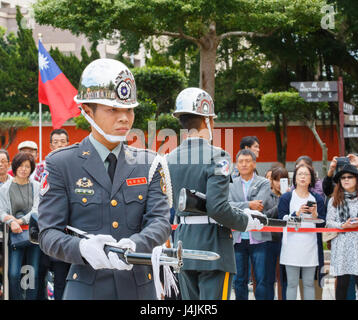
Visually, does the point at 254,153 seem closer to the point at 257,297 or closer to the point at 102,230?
the point at 257,297

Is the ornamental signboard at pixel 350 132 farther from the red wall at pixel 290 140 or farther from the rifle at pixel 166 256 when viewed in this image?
the red wall at pixel 290 140

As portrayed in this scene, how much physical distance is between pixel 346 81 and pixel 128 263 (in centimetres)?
1575

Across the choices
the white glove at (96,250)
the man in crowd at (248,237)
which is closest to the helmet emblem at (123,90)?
the white glove at (96,250)

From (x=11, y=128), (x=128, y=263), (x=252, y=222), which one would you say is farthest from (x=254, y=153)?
(x=11, y=128)

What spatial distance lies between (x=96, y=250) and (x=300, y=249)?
145 inches

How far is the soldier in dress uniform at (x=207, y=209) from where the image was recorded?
3936mm

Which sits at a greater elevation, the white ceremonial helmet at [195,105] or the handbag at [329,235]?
the white ceremonial helmet at [195,105]

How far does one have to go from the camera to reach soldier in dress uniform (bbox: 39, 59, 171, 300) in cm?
256

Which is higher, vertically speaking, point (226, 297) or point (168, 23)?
point (168, 23)

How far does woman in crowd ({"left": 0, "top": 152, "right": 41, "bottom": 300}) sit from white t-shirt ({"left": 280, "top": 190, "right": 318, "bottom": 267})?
2281mm

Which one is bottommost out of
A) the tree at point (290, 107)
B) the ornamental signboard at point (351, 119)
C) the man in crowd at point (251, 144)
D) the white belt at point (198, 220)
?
the white belt at point (198, 220)

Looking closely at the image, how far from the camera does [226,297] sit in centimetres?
396

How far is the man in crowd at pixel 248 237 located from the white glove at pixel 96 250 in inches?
138

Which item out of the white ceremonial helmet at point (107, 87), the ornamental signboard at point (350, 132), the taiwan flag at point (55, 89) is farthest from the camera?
the taiwan flag at point (55, 89)
